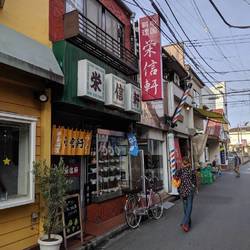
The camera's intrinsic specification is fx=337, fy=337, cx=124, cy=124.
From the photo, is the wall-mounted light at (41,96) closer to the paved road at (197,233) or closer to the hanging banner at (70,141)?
the hanging banner at (70,141)

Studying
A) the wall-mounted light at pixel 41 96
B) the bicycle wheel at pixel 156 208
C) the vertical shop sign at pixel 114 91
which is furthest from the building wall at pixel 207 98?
the wall-mounted light at pixel 41 96

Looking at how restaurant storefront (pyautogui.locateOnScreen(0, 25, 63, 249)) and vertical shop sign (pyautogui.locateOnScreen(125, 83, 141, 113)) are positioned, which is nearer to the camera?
restaurant storefront (pyautogui.locateOnScreen(0, 25, 63, 249))

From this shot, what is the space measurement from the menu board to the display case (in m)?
2.29

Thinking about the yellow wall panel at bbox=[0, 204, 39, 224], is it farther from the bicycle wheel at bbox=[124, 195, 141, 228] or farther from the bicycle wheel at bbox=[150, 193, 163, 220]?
the bicycle wheel at bbox=[150, 193, 163, 220]

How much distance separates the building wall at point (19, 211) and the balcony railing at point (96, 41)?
2.26 meters

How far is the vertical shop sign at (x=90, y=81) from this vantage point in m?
8.69

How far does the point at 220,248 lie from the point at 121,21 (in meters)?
9.10

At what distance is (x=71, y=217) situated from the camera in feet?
26.3

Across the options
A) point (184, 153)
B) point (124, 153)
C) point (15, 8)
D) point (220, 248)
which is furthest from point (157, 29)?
point (184, 153)

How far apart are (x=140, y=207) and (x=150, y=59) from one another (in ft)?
19.3

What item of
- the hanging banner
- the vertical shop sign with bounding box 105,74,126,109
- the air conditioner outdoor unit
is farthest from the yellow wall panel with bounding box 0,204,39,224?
the air conditioner outdoor unit

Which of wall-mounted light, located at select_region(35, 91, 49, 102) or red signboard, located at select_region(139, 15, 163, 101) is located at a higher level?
red signboard, located at select_region(139, 15, 163, 101)

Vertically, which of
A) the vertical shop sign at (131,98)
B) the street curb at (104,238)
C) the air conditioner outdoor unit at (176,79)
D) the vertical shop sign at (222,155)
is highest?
the air conditioner outdoor unit at (176,79)

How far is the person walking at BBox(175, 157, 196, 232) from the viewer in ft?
31.7
